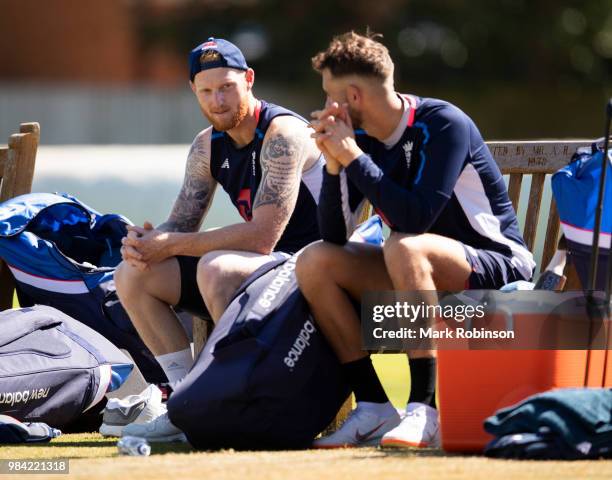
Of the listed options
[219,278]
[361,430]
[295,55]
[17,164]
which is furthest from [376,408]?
[295,55]

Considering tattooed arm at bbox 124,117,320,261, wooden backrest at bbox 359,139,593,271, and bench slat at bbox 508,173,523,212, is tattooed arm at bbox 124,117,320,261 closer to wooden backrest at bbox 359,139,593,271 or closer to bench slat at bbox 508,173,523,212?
wooden backrest at bbox 359,139,593,271

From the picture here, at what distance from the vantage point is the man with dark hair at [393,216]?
396 cm

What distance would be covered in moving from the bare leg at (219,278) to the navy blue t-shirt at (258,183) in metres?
0.40

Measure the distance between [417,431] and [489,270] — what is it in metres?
0.60

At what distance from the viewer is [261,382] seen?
3.93 m

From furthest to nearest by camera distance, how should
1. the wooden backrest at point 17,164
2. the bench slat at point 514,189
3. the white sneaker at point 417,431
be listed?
the wooden backrest at point 17,164
the bench slat at point 514,189
the white sneaker at point 417,431

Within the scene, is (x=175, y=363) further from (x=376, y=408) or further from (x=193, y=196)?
(x=376, y=408)

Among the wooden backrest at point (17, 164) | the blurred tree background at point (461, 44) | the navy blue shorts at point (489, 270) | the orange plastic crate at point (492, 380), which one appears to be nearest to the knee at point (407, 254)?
the navy blue shorts at point (489, 270)

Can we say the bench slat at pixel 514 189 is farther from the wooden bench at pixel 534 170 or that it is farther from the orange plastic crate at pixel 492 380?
the orange plastic crate at pixel 492 380

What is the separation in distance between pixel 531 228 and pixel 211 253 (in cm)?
135

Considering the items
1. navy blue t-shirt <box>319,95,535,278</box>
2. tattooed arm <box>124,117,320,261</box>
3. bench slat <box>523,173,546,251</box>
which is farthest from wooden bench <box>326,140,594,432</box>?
tattooed arm <box>124,117,320,261</box>

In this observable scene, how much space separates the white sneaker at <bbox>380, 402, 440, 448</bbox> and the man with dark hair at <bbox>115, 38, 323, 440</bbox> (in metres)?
0.78

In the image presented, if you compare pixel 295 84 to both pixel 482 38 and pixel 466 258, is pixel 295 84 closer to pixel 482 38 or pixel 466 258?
pixel 482 38

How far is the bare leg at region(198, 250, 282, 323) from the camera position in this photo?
14.2 ft
